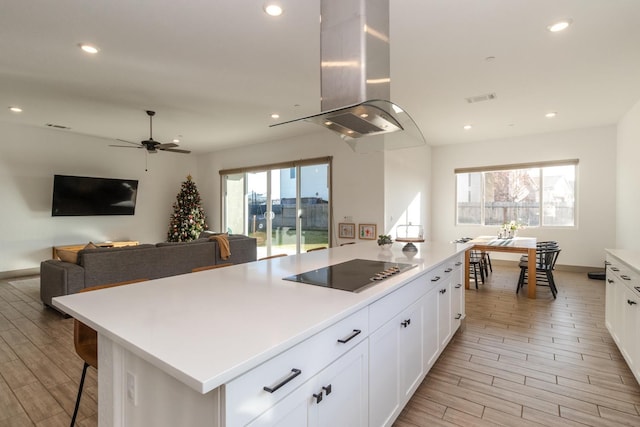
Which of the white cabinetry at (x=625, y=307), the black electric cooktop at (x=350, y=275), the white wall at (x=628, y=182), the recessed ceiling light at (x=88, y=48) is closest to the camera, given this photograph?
the black electric cooktop at (x=350, y=275)

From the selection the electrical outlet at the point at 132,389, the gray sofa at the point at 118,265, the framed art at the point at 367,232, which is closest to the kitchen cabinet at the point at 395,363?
the electrical outlet at the point at 132,389

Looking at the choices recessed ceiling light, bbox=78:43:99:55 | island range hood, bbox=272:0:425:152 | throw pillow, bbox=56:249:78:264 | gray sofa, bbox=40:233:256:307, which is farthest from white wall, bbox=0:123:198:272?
island range hood, bbox=272:0:425:152

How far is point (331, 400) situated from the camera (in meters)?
1.24

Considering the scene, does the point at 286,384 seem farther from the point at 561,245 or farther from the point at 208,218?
the point at 208,218

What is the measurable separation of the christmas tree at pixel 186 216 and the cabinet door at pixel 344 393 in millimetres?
7210

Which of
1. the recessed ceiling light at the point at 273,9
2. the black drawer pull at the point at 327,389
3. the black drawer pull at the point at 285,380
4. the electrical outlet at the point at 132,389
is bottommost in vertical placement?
the black drawer pull at the point at 327,389

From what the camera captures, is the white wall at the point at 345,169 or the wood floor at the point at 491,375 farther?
the white wall at the point at 345,169

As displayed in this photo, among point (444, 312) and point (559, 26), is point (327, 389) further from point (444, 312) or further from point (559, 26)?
point (559, 26)

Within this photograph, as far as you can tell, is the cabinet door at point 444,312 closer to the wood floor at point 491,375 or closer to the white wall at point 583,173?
the wood floor at point 491,375

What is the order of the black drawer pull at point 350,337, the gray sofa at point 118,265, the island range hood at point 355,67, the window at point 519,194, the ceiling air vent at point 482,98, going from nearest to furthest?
the black drawer pull at point 350,337, the island range hood at point 355,67, the gray sofa at point 118,265, the ceiling air vent at point 482,98, the window at point 519,194

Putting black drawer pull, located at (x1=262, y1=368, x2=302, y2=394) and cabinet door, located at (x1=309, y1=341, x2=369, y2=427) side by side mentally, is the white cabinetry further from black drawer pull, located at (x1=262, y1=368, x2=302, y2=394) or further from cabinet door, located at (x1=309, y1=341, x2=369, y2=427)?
black drawer pull, located at (x1=262, y1=368, x2=302, y2=394)

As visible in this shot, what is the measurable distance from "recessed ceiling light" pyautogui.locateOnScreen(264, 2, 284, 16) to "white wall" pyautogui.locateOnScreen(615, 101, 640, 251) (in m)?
5.14

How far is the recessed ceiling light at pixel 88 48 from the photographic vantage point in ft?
9.80

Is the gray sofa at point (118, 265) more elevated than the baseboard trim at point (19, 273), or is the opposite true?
the gray sofa at point (118, 265)
